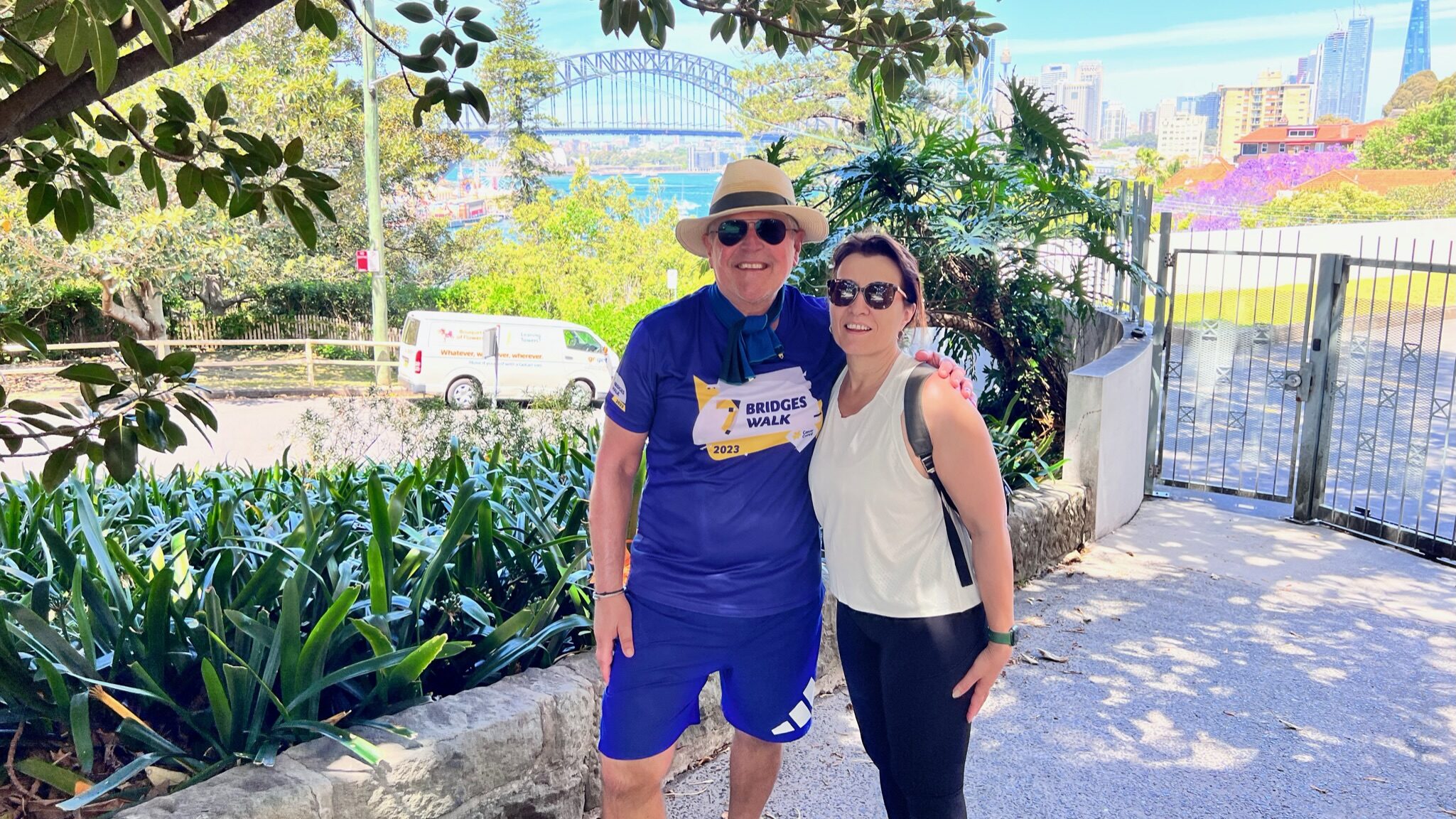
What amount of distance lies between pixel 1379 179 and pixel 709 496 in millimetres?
57659

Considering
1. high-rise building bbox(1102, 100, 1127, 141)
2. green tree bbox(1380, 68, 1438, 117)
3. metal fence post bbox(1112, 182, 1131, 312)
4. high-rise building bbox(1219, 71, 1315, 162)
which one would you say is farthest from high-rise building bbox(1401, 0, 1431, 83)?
metal fence post bbox(1112, 182, 1131, 312)

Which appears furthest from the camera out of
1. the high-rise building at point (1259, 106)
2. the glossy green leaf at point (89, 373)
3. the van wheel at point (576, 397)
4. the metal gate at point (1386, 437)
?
the high-rise building at point (1259, 106)

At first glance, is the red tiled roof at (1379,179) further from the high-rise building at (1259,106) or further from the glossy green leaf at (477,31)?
the high-rise building at (1259,106)

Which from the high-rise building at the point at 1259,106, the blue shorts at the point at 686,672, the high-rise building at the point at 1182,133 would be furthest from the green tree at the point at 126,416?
the high-rise building at the point at 1182,133

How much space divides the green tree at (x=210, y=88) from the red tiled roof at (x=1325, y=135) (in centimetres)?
7417

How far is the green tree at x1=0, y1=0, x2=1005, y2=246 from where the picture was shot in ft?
4.96

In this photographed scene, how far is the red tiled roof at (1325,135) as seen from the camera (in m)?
74.6

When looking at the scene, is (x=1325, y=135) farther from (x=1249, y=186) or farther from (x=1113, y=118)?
(x=1113, y=118)

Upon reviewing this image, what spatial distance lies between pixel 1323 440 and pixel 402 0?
6.35 meters

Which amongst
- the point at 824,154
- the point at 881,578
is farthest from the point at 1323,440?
the point at 881,578

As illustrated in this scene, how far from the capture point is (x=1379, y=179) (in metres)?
49.6

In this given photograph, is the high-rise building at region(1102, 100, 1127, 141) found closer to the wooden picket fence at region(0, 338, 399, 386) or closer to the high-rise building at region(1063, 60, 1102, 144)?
the high-rise building at region(1063, 60, 1102, 144)

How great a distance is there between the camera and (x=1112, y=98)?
639 ft

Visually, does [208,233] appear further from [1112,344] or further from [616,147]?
[616,147]
